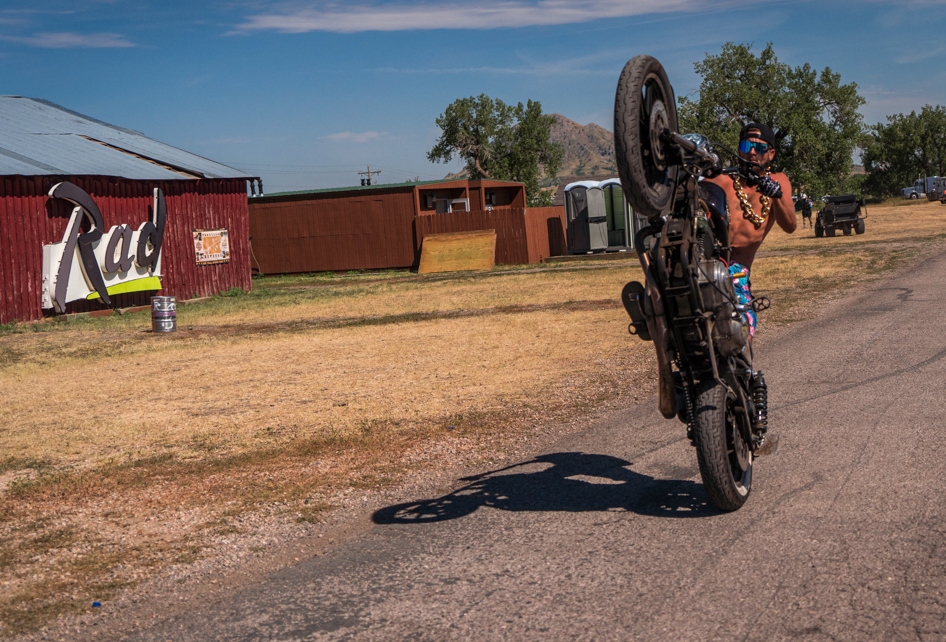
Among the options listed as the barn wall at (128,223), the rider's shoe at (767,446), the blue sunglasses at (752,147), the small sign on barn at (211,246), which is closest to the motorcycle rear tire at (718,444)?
the rider's shoe at (767,446)

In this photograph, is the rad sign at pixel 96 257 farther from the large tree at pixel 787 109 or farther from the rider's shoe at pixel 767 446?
the large tree at pixel 787 109

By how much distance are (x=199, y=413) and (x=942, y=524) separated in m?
7.23

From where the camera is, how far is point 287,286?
33750 millimetres

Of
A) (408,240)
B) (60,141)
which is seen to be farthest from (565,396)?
(408,240)

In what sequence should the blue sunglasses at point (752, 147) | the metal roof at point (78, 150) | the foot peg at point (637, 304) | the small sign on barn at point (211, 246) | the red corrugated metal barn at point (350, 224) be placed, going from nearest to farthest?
the foot peg at point (637, 304) → the blue sunglasses at point (752, 147) → the metal roof at point (78, 150) → the small sign on barn at point (211, 246) → the red corrugated metal barn at point (350, 224)

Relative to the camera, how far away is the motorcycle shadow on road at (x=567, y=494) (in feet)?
18.3

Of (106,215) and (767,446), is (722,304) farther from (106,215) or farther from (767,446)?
(106,215)

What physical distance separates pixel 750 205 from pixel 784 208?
0.19 m

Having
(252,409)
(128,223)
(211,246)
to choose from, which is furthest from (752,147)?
(211,246)

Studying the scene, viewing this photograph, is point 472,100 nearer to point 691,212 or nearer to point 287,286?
point 287,286

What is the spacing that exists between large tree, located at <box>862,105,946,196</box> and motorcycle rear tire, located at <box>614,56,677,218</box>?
110021 mm

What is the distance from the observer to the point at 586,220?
131 feet

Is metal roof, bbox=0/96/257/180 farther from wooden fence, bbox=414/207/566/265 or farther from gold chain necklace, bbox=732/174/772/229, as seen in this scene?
gold chain necklace, bbox=732/174/772/229

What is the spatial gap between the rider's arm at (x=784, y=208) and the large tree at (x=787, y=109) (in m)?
67.1
